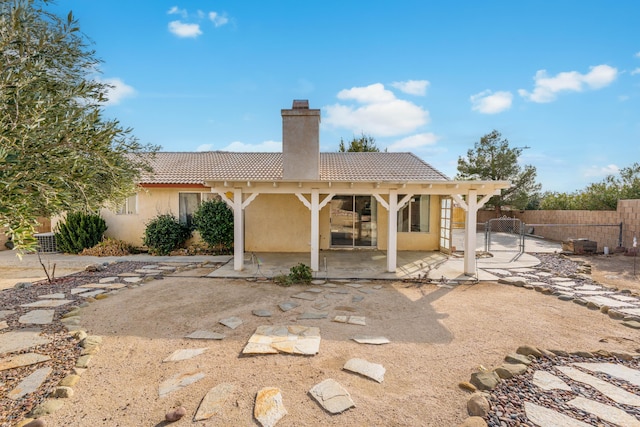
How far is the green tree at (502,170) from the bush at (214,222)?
19.4 metres

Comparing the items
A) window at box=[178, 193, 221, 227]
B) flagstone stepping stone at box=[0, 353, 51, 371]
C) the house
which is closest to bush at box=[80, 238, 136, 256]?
the house

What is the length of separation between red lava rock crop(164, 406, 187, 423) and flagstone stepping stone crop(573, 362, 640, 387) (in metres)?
4.30

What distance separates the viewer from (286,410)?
8.67ft

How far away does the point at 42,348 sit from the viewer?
3850 mm

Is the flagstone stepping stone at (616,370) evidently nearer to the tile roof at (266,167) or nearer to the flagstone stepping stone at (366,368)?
the flagstone stepping stone at (366,368)

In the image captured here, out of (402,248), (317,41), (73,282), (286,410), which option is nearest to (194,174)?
(73,282)

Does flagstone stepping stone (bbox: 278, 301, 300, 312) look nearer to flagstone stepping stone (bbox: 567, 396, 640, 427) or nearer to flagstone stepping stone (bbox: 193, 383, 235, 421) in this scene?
flagstone stepping stone (bbox: 193, 383, 235, 421)

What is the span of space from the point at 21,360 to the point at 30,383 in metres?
0.69

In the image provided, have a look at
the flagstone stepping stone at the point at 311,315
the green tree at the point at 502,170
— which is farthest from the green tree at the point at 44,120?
the green tree at the point at 502,170

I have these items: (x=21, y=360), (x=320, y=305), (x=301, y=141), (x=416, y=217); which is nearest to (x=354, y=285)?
(x=320, y=305)

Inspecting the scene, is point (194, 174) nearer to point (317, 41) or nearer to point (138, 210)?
point (138, 210)

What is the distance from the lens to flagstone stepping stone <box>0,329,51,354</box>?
12.6ft

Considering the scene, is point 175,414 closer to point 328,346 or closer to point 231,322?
point 328,346

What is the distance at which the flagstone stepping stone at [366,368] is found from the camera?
10.5 ft
